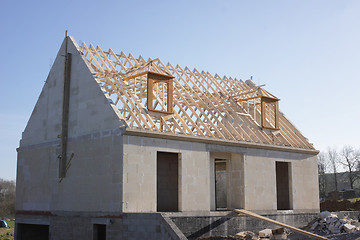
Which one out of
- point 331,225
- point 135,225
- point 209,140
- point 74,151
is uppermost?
point 209,140

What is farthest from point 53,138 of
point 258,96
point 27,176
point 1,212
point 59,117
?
point 1,212

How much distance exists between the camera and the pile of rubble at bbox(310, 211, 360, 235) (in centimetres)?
2072

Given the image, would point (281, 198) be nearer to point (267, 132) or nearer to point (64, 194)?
point (267, 132)

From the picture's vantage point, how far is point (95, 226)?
17391 mm

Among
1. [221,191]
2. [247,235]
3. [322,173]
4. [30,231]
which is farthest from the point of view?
[322,173]

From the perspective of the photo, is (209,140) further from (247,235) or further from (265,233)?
(265,233)

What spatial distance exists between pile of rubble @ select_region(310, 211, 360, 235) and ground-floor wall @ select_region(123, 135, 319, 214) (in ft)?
4.48

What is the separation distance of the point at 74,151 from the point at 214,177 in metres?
6.41

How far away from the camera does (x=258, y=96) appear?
78.9ft

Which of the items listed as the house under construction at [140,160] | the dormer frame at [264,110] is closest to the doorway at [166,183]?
the house under construction at [140,160]

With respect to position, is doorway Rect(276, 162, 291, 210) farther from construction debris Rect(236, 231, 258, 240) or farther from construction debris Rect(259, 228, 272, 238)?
construction debris Rect(236, 231, 258, 240)

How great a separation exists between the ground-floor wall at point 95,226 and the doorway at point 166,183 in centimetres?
289

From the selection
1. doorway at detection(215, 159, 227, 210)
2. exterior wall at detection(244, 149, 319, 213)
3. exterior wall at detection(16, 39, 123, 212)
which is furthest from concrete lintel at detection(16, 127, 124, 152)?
doorway at detection(215, 159, 227, 210)

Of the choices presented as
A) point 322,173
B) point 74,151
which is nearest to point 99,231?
point 74,151
